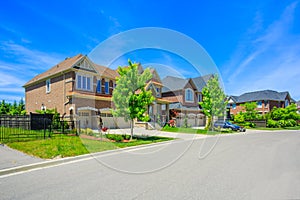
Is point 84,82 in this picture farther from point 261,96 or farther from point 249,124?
point 261,96

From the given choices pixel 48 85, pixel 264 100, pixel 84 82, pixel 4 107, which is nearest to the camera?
pixel 84 82

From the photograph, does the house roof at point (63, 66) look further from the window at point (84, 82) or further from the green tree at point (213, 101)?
the green tree at point (213, 101)

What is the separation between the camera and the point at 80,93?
21359mm

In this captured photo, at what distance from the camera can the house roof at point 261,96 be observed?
48138mm

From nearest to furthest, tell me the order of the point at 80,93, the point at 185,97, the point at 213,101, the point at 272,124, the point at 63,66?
the point at 80,93
the point at 63,66
the point at 213,101
the point at 272,124
the point at 185,97

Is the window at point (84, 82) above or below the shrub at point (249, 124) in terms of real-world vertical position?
above

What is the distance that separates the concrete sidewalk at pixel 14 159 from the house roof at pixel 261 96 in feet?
170

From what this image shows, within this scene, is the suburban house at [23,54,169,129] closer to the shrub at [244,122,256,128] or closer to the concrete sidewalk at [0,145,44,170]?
the concrete sidewalk at [0,145,44,170]

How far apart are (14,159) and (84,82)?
52.4 ft

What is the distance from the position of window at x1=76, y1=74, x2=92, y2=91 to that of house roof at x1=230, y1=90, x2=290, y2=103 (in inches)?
1704

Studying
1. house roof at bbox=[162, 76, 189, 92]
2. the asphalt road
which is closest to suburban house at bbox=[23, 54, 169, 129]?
house roof at bbox=[162, 76, 189, 92]

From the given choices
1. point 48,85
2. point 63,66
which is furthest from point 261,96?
point 48,85

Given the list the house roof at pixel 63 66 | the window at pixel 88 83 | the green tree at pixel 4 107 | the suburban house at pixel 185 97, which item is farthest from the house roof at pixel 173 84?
the green tree at pixel 4 107

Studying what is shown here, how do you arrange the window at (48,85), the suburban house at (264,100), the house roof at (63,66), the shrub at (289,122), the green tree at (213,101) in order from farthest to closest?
1. the suburban house at (264,100)
2. the shrub at (289,122)
3. the window at (48,85)
4. the green tree at (213,101)
5. the house roof at (63,66)
